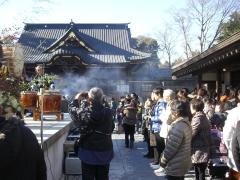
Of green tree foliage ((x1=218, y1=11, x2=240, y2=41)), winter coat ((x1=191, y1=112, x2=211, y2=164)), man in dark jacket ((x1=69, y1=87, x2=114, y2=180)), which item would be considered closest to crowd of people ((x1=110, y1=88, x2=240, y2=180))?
winter coat ((x1=191, y1=112, x2=211, y2=164))

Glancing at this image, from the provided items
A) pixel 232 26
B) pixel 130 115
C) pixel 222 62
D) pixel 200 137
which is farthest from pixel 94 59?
pixel 200 137

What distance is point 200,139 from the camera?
23.7 ft

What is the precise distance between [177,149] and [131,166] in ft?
15.1

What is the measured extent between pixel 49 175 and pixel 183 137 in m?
2.08

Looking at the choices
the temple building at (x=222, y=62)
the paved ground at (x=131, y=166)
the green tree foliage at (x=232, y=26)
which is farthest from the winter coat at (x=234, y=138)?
the green tree foliage at (x=232, y=26)

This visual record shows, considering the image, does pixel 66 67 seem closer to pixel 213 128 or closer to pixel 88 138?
pixel 213 128

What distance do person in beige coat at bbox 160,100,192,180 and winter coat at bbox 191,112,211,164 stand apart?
1.19 metres

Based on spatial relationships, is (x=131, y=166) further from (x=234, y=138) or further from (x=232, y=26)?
(x=232, y=26)

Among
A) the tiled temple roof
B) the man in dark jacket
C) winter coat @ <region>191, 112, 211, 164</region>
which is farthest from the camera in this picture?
the tiled temple roof

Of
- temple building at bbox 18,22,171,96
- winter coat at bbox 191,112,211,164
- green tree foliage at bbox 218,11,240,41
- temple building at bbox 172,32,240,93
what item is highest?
green tree foliage at bbox 218,11,240,41

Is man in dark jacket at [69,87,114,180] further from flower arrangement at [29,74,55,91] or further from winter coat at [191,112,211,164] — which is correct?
flower arrangement at [29,74,55,91]

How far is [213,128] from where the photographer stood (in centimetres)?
916

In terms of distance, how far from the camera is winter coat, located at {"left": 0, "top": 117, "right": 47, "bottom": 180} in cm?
340

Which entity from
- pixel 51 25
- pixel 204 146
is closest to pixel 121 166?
pixel 204 146
